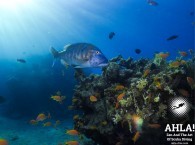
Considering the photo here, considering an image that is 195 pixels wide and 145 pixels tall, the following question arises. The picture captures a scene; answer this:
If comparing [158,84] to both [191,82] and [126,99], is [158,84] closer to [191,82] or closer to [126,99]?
[191,82]

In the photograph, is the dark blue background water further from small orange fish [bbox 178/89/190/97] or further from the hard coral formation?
small orange fish [bbox 178/89/190/97]

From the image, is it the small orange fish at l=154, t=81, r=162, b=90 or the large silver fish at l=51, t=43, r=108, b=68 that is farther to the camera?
the small orange fish at l=154, t=81, r=162, b=90

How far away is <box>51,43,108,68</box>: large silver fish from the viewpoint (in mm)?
4971

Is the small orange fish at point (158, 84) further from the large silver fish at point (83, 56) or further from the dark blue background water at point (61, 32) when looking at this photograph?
the dark blue background water at point (61, 32)

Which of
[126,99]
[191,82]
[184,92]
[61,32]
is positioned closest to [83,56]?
[126,99]

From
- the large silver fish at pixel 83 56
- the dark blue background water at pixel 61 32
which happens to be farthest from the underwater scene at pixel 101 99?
the dark blue background water at pixel 61 32

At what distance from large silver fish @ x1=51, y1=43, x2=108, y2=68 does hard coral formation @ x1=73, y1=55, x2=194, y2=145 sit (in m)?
1.99

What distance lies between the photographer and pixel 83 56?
5211mm

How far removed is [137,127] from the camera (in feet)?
21.4

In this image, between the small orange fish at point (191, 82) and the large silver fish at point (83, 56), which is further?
the small orange fish at point (191, 82)

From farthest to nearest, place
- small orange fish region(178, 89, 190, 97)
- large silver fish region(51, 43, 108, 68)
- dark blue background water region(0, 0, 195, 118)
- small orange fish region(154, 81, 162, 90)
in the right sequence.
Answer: dark blue background water region(0, 0, 195, 118), small orange fish region(178, 89, 190, 97), small orange fish region(154, 81, 162, 90), large silver fish region(51, 43, 108, 68)

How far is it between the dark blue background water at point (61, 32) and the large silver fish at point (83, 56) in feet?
36.0

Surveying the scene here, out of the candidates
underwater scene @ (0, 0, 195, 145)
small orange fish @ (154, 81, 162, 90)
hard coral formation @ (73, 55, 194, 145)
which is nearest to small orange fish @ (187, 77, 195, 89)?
underwater scene @ (0, 0, 195, 145)

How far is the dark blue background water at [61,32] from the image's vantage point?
74.4ft
